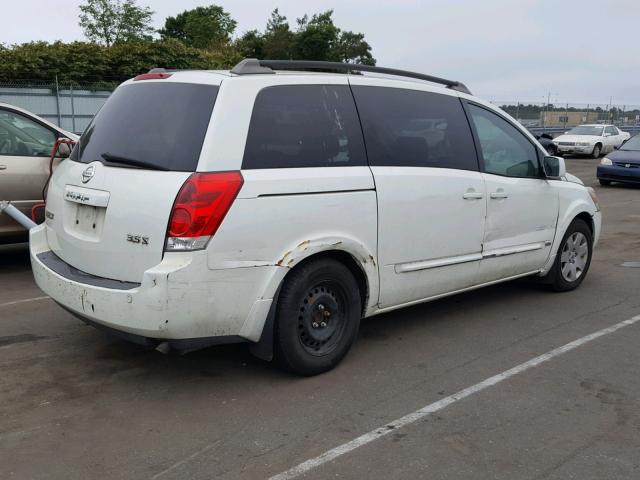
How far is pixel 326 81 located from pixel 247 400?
2.05m

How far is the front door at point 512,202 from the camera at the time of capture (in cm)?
519

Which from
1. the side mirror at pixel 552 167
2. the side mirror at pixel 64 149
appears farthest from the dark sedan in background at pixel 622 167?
the side mirror at pixel 64 149

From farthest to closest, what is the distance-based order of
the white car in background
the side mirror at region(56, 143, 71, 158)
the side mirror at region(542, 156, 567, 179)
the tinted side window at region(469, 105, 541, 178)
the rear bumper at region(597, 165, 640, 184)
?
1. the white car in background
2. the rear bumper at region(597, 165, 640, 184)
3. the side mirror at region(56, 143, 71, 158)
4. the side mirror at region(542, 156, 567, 179)
5. the tinted side window at region(469, 105, 541, 178)

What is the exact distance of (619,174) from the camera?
646 inches

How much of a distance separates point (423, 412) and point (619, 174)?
1466 centimetres

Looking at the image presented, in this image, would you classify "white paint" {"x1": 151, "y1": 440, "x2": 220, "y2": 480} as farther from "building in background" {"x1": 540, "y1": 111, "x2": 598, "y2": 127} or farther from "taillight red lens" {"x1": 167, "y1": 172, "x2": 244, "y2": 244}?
"building in background" {"x1": 540, "y1": 111, "x2": 598, "y2": 127}

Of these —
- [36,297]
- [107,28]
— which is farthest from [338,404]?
[107,28]

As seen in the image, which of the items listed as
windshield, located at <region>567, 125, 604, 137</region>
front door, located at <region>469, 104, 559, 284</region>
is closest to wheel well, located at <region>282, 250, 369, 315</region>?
front door, located at <region>469, 104, 559, 284</region>

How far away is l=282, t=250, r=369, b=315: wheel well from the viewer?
4.00 metres

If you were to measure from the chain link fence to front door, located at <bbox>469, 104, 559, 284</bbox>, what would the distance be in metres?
17.4

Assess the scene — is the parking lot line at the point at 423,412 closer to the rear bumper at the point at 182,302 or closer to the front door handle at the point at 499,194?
the rear bumper at the point at 182,302

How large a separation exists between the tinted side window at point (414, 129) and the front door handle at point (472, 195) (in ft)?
0.62

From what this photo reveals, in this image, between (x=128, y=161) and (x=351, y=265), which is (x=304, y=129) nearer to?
(x=351, y=265)

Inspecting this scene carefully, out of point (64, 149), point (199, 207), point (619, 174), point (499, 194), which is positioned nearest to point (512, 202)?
point (499, 194)
